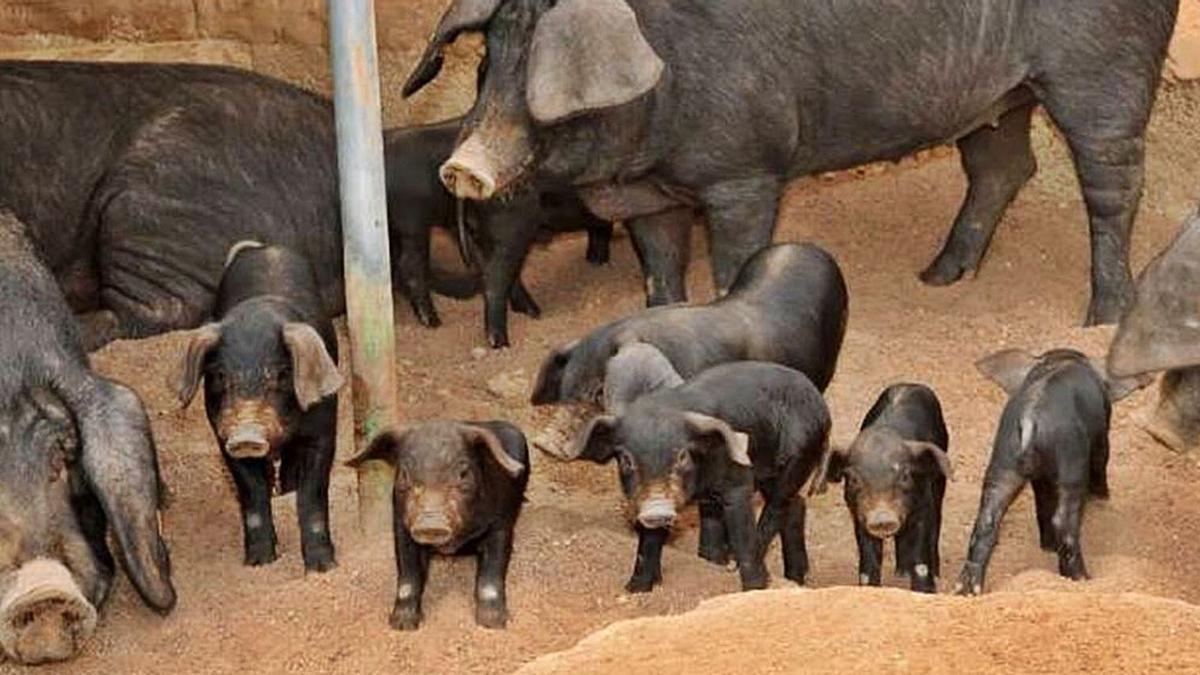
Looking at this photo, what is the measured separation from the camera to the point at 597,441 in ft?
22.6

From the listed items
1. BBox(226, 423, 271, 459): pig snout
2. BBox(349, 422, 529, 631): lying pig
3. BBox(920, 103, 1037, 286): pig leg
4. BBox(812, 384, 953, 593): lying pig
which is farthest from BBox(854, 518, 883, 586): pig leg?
BBox(920, 103, 1037, 286): pig leg

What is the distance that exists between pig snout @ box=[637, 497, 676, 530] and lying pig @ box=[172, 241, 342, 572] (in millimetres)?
954

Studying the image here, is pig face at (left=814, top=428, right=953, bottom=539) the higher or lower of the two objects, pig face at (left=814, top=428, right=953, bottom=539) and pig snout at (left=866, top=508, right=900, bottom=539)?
the higher

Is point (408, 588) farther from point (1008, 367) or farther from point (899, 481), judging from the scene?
point (1008, 367)

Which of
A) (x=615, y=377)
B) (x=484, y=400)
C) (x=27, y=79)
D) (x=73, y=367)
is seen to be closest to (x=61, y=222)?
(x=27, y=79)

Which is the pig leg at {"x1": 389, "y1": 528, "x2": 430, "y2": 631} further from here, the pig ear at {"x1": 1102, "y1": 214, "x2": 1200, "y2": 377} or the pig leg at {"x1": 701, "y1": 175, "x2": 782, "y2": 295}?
the pig leg at {"x1": 701, "y1": 175, "x2": 782, "y2": 295}

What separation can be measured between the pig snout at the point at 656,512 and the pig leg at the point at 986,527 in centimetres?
95

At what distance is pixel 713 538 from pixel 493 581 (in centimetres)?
85

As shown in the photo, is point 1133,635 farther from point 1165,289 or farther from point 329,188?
point 329,188

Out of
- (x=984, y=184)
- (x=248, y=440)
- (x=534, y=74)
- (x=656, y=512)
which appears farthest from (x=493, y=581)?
(x=984, y=184)

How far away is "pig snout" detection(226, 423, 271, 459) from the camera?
7082 millimetres

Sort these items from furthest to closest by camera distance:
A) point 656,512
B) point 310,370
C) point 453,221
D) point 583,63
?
point 453,221
point 583,63
point 310,370
point 656,512

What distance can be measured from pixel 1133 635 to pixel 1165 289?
2.06m

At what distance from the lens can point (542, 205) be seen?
962cm
